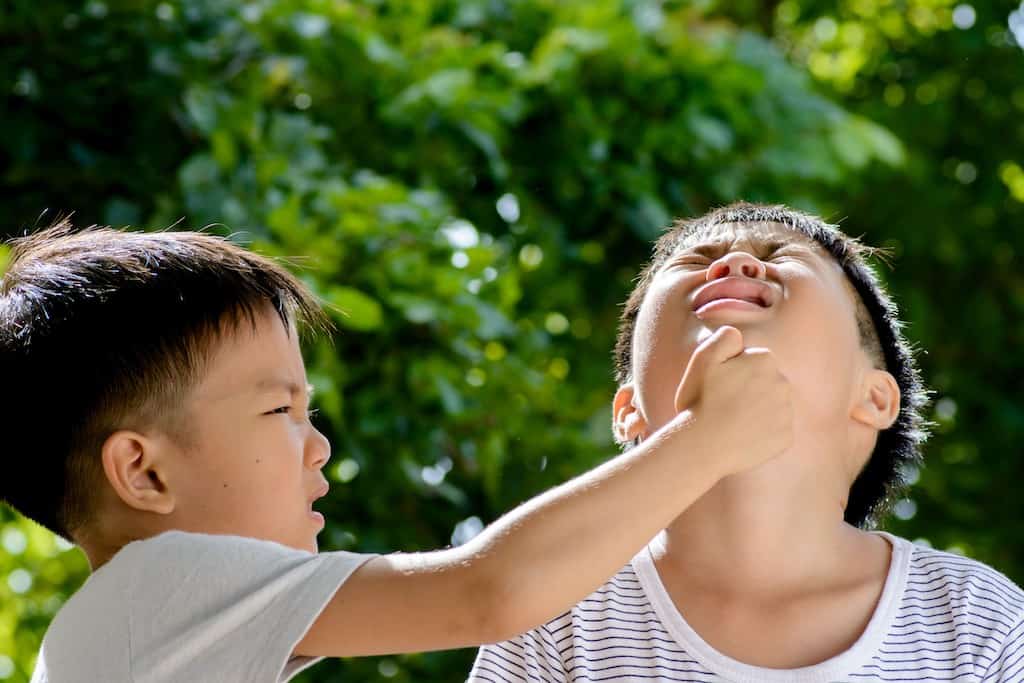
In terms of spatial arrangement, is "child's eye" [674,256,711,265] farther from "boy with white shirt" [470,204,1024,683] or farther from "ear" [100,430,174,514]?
"ear" [100,430,174,514]

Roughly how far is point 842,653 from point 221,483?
1.90 feet

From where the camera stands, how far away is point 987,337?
11.1ft

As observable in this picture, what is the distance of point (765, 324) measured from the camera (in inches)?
52.5

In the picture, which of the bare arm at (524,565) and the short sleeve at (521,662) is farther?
the short sleeve at (521,662)

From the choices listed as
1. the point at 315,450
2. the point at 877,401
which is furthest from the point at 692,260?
the point at 315,450

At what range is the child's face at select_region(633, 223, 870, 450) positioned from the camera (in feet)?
4.37

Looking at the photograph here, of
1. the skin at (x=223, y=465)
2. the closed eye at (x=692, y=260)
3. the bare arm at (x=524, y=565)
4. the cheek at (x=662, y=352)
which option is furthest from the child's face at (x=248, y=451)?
the closed eye at (x=692, y=260)

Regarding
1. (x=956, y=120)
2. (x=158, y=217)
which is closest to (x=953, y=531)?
(x=956, y=120)

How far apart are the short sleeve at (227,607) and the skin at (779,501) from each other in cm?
44

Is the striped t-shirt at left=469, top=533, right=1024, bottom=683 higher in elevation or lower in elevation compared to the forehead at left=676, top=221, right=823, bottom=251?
lower

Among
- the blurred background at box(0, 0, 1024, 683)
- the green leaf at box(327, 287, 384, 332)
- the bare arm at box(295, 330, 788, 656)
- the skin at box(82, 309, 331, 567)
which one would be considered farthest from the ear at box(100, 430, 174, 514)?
the green leaf at box(327, 287, 384, 332)

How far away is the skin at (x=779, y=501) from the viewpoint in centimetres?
133

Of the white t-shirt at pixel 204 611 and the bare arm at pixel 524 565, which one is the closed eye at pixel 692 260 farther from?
the white t-shirt at pixel 204 611

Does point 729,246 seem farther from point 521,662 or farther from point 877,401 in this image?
point 521,662
